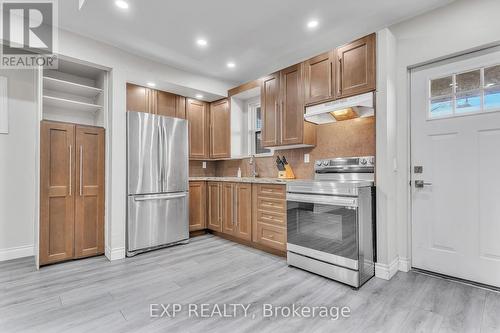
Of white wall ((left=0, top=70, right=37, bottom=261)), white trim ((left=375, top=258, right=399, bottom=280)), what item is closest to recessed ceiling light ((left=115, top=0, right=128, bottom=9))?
white wall ((left=0, top=70, right=37, bottom=261))

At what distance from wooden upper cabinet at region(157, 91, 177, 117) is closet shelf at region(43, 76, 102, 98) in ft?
2.83

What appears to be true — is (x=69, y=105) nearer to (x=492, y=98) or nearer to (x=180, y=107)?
(x=180, y=107)

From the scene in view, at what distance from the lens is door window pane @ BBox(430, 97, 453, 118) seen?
2.56 metres

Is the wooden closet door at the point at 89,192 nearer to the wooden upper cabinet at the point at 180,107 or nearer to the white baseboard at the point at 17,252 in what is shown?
the white baseboard at the point at 17,252

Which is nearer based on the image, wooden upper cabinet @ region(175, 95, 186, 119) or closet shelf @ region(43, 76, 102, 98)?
closet shelf @ region(43, 76, 102, 98)

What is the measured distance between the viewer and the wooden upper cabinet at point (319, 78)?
9.89 ft

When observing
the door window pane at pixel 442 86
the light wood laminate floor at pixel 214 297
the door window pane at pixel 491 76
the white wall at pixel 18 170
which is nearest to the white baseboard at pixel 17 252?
the white wall at pixel 18 170

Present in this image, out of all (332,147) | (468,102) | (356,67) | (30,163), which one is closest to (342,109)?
(356,67)

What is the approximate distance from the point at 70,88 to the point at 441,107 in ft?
14.6

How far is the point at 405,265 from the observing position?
2742 mm

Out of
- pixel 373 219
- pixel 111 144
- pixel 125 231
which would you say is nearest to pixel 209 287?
pixel 125 231

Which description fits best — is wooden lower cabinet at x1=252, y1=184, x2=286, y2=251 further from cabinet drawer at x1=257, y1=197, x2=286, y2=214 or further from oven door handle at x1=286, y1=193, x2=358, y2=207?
oven door handle at x1=286, y1=193, x2=358, y2=207

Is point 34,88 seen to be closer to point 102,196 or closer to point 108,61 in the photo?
point 108,61

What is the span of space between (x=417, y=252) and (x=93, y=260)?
3802 millimetres
